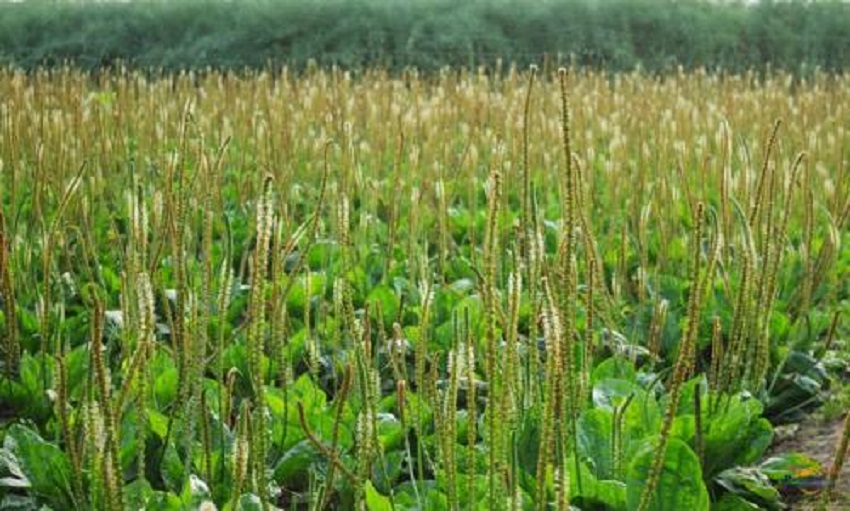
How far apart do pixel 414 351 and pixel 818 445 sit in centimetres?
99

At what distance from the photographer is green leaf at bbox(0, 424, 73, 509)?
2.04m

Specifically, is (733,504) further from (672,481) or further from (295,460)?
(295,460)

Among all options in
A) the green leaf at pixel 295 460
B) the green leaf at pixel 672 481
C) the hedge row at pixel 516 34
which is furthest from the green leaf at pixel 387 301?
the hedge row at pixel 516 34

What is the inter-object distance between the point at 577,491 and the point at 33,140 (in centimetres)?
349

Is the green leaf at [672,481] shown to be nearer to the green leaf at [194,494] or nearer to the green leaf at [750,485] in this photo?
the green leaf at [750,485]

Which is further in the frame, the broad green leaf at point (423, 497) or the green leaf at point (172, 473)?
the green leaf at point (172, 473)

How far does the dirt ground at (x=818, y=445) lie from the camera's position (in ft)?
7.28

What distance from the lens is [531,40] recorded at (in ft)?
41.7

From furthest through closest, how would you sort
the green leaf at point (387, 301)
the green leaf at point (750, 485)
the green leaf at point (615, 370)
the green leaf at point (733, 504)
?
the green leaf at point (387, 301), the green leaf at point (615, 370), the green leaf at point (750, 485), the green leaf at point (733, 504)

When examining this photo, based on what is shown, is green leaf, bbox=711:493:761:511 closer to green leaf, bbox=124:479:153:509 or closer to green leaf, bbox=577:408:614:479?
green leaf, bbox=577:408:614:479

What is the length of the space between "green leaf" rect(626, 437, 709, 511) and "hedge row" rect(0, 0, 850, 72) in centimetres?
Answer: 1039

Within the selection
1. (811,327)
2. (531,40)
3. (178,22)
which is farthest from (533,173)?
(178,22)

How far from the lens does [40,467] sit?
2.05 meters

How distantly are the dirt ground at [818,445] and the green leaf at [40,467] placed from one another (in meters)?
1.38
